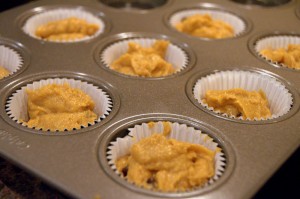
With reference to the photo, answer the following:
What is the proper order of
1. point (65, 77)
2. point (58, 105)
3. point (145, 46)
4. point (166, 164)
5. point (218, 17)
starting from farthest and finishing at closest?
1. point (218, 17)
2. point (145, 46)
3. point (65, 77)
4. point (58, 105)
5. point (166, 164)

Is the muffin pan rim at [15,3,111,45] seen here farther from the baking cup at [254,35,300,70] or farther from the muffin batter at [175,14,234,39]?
the baking cup at [254,35,300,70]

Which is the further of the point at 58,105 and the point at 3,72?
the point at 3,72

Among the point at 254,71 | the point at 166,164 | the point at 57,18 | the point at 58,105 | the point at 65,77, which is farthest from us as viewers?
the point at 57,18

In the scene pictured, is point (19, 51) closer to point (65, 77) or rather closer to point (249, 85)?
point (65, 77)

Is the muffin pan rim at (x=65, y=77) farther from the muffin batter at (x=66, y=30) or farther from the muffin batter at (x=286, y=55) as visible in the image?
the muffin batter at (x=286, y=55)

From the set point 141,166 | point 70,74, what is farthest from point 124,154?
point 70,74

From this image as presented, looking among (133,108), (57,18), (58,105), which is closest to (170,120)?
(133,108)

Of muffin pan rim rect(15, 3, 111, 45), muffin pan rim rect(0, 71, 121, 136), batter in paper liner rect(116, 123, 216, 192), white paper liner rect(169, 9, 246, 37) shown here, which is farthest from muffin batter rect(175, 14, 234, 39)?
batter in paper liner rect(116, 123, 216, 192)
